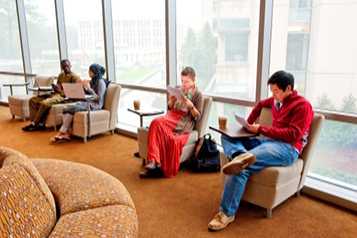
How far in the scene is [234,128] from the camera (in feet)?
9.00

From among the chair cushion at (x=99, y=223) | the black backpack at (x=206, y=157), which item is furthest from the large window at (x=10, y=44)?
the chair cushion at (x=99, y=223)

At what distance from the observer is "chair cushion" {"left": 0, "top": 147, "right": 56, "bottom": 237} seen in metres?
1.13

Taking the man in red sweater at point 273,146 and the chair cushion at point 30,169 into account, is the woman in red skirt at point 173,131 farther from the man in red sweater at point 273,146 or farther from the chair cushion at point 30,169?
the chair cushion at point 30,169

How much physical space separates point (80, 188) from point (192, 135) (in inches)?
78.0

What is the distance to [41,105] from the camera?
5.09 m

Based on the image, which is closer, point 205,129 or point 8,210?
point 8,210

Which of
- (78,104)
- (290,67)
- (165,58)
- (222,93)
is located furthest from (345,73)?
(78,104)

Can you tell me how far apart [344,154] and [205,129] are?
146 centimetres

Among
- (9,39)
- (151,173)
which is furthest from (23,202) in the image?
(9,39)

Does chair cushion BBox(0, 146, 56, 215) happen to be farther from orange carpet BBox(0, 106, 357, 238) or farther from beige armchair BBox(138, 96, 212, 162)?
beige armchair BBox(138, 96, 212, 162)

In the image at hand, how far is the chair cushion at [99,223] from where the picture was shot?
4.05 feet

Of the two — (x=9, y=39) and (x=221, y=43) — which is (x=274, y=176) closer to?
(x=221, y=43)

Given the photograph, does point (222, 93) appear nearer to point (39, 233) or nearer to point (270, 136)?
point (270, 136)

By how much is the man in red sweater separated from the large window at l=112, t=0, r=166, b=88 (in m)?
2.24
